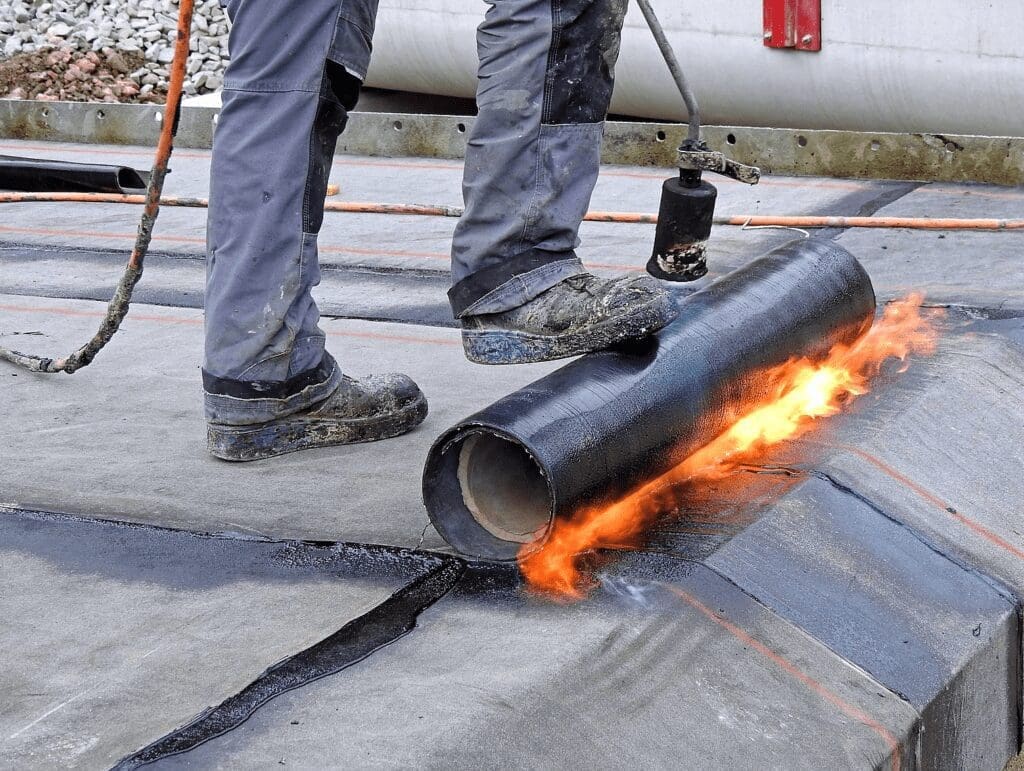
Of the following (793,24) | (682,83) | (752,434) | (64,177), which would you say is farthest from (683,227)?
(793,24)

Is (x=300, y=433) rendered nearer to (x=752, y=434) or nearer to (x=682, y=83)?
(x=752, y=434)

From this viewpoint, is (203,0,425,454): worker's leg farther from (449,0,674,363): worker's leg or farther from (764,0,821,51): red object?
(764,0,821,51): red object

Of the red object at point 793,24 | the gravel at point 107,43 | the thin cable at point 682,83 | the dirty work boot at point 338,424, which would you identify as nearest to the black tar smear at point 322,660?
the dirty work boot at point 338,424

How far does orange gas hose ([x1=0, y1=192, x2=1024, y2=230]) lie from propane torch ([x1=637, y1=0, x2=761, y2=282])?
182 centimetres

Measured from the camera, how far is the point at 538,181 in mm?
2635

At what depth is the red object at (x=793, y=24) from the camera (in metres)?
6.63

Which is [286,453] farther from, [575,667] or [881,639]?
[881,639]

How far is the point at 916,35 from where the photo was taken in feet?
20.5

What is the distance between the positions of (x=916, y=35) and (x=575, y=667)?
5140 millimetres

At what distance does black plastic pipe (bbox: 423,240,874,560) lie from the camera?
7.23ft

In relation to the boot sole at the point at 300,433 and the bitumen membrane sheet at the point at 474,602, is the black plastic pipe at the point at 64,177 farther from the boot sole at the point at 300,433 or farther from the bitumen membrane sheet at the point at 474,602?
the boot sole at the point at 300,433

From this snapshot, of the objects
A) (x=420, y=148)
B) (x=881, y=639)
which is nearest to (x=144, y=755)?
(x=881, y=639)

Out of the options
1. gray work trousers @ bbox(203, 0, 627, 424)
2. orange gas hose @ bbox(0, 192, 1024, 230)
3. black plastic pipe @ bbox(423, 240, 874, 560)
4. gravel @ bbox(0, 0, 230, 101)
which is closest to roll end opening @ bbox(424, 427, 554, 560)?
black plastic pipe @ bbox(423, 240, 874, 560)

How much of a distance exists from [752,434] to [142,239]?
150 cm
